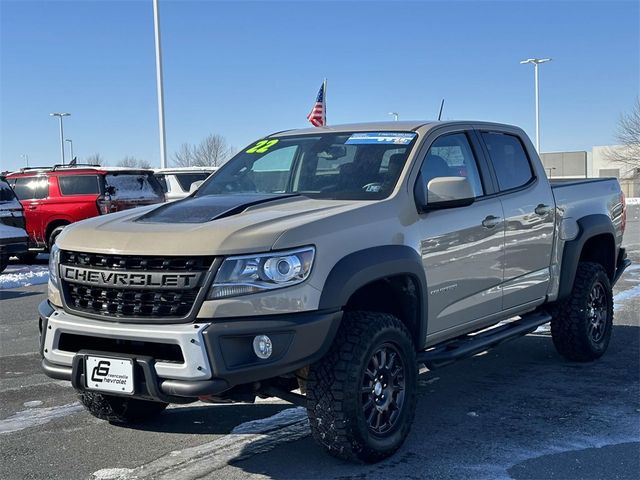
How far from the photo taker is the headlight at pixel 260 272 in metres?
3.63

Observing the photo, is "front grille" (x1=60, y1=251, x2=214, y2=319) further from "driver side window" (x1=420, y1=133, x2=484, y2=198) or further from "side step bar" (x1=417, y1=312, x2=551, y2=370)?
"driver side window" (x1=420, y1=133, x2=484, y2=198)

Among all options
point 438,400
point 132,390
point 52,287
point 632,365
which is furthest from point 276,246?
point 632,365

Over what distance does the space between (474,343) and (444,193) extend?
3.71 ft

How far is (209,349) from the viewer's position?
354 centimetres

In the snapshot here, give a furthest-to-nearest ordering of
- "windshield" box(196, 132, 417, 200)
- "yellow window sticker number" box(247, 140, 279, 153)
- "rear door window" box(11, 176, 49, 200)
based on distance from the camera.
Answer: "rear door window" box(11, 176, 49, 200)
"yellow window sticker number" box(247, 140, 279, 153)
"windshield" box(196, 132, 417, 200)

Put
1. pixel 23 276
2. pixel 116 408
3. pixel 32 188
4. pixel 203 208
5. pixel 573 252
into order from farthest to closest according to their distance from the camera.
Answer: pixel 32 188 < pixel 23 276 < pixel 573 252 < pixel 116 408 < pixel 203 208

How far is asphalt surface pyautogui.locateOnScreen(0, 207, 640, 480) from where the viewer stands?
4.08m

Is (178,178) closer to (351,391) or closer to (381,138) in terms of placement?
(381,138)

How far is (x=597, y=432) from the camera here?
4.65 m

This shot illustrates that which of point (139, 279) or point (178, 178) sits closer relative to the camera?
point (139, 279)

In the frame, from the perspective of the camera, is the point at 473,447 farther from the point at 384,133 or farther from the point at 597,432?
the point at 384,133

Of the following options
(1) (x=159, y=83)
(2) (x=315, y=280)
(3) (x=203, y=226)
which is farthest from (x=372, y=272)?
(1) (x=159, y=83)

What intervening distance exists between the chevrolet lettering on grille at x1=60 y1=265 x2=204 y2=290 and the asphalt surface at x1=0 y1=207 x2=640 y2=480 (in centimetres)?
105

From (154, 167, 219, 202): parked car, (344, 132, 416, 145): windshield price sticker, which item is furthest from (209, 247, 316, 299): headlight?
(154, 167, 219, 202): parked car
